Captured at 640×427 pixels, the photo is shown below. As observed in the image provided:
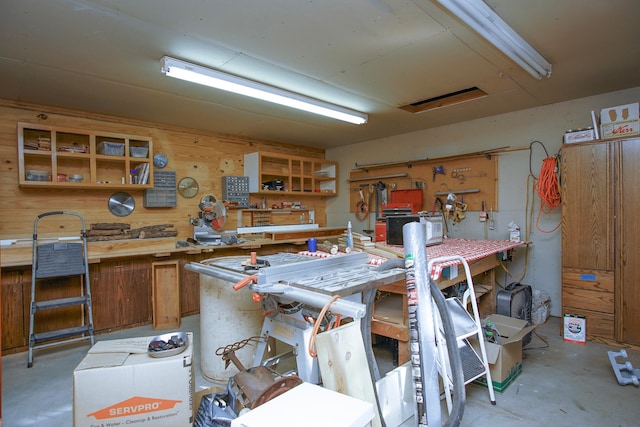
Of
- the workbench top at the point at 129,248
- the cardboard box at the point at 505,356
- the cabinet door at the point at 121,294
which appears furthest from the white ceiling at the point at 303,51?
the cardboard box at the point at 505,356

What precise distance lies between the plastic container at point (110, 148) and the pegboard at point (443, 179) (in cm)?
360

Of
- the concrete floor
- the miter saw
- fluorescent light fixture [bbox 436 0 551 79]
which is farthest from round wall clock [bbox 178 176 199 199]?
fluorescent light fixture [bbox 436 0 551 79]

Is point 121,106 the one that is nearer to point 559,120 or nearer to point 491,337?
point 491,337

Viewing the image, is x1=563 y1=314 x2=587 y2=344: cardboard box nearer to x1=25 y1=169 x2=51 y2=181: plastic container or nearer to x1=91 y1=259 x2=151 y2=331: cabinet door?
x1=91 y1=259 x2=151 y2=331: cabinet door

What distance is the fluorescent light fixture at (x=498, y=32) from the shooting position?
6.39ft

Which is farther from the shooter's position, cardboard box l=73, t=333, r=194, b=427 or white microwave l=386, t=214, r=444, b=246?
white microwave l=386, t=214, r=444, b=246

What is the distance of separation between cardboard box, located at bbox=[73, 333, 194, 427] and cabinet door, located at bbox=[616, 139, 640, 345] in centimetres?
378

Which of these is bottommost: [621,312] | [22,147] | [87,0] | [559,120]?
[621,312]

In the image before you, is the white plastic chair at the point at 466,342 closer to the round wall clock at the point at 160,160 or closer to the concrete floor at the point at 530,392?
the concrete floor at the point at 530,392

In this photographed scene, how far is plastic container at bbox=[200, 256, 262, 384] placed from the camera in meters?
2.42

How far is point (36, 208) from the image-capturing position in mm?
3766

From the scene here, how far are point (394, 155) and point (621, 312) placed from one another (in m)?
3.38

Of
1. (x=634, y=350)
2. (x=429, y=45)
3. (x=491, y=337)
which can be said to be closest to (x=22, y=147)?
(x=429, y=45)

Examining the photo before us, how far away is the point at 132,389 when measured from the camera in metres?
1.54
